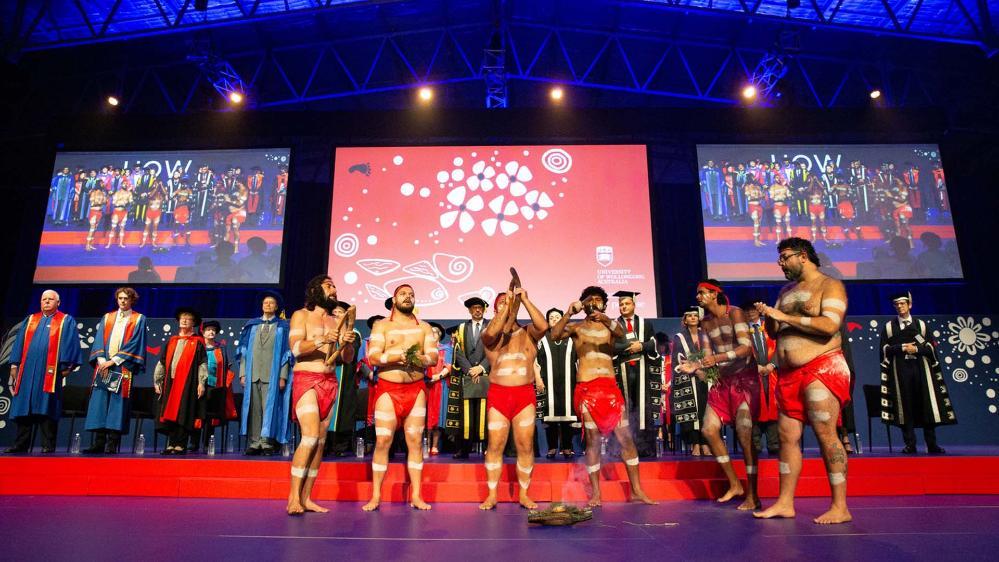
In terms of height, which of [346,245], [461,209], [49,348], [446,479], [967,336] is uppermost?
[461,209]

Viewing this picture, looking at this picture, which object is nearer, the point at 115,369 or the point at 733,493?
the point at 733,493

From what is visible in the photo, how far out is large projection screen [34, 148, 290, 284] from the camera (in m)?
8.41

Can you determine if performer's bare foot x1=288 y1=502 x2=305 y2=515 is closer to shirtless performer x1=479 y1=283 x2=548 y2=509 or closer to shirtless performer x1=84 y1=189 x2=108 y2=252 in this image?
shirtless performer x1=479 y1=283 x2=548 y2=509

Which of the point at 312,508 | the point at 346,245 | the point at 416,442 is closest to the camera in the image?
the point at 312,508

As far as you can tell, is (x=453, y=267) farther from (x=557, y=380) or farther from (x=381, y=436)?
(x=381, y=436)

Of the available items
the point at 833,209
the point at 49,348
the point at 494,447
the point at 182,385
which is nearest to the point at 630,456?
the point at 494,447

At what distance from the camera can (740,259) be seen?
8.42 metres

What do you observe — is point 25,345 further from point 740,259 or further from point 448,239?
point 740,259

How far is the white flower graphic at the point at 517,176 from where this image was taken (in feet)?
28.7

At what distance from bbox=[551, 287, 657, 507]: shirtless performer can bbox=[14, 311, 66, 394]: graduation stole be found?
201 inches

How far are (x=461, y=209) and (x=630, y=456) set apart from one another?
5280 millimetres

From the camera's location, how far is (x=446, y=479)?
4.61m

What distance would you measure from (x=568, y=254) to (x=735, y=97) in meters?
4.47

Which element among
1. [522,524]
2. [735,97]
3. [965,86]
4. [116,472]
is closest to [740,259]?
[735,97]
